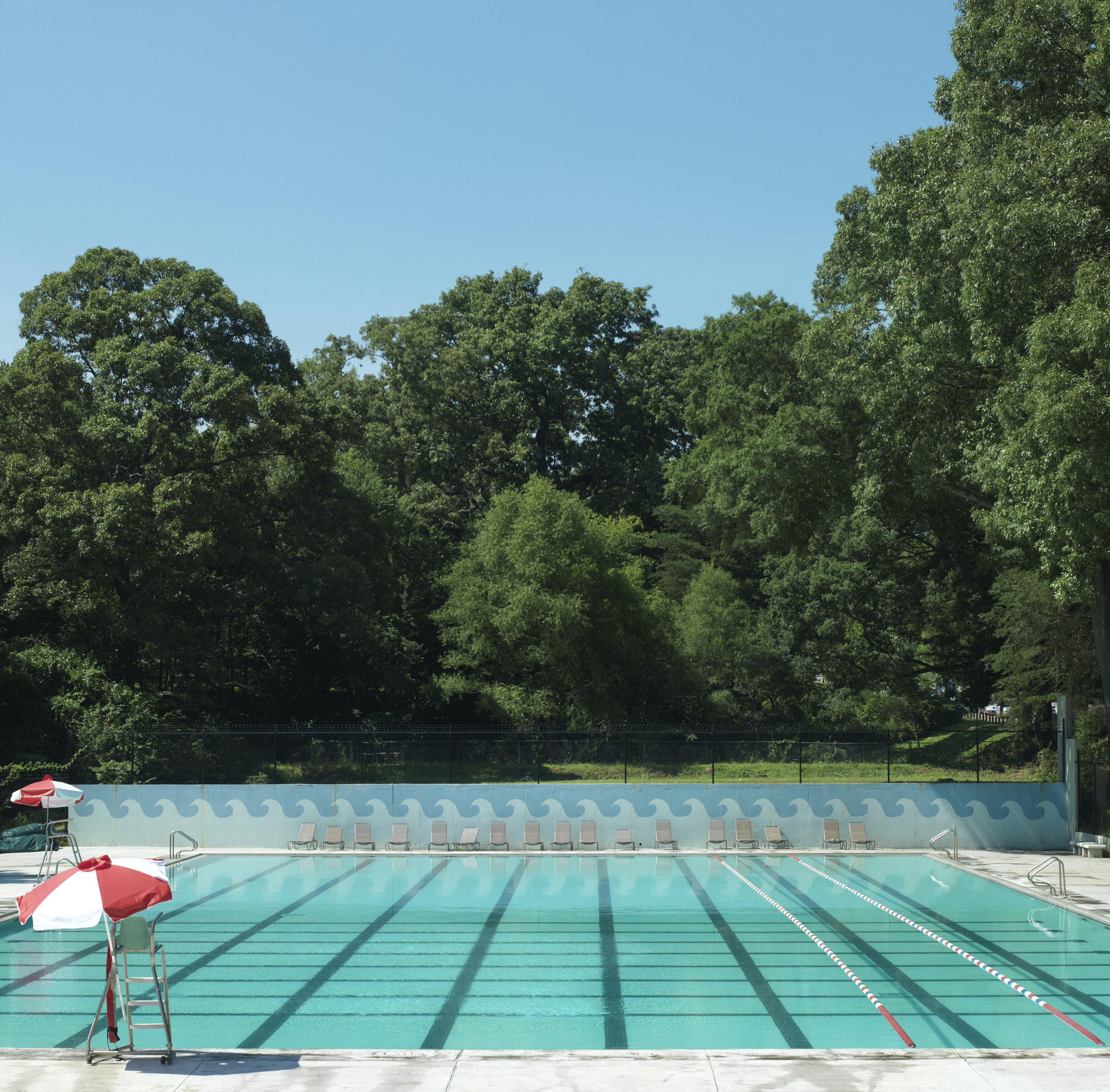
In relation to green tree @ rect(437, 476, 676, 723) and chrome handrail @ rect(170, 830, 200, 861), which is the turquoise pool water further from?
green tree @ rect(437, 476, 676, 723)

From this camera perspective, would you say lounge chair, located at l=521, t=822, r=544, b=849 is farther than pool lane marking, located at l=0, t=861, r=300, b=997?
Yes

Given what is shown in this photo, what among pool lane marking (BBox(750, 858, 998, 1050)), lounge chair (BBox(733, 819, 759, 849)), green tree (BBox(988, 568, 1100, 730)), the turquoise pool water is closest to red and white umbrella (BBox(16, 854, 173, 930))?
the turquoise pool water

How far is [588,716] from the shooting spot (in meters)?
36.8

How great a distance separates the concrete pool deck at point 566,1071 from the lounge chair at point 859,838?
15.6 metres

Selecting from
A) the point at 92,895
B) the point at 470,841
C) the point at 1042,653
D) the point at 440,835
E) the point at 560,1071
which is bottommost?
the point at 470,841

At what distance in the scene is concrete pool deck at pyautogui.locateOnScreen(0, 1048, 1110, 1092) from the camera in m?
8.30

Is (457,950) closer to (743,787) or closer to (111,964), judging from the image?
(111,964)

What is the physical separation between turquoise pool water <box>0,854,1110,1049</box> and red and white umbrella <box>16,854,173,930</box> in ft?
7.20

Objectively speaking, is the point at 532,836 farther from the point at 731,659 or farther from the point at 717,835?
the point at 731,659

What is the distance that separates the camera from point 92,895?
855 cm

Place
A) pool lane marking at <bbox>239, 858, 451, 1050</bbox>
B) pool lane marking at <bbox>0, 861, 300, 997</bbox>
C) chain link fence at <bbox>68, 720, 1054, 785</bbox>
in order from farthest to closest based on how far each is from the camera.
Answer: chain link fence at <bbox>68, 720, 1054, 785</bbox> → pool lane marking at <bbox>0, 861, 300, 997</bbox> → pool lane marking at <bbox>239, 858, 451, 1050</bbox>

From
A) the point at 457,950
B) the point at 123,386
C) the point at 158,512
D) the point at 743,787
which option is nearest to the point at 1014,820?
the point at 743,787

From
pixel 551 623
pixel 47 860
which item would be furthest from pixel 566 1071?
pixel 551 623

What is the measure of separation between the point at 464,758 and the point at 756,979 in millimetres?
14045
